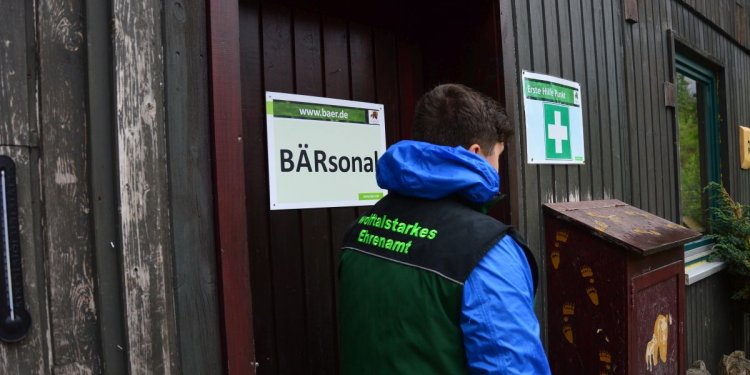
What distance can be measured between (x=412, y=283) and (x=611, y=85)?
284 cm

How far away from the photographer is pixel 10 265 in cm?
125

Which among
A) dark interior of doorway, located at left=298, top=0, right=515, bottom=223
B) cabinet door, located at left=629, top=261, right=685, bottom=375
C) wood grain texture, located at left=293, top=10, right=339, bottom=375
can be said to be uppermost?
dark interior of doorway, located at left=298, top=0, right=515, bottom=223

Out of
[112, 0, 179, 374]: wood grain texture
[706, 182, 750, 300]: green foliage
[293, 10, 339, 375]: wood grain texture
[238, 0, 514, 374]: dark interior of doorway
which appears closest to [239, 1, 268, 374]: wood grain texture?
[238, 0, 514, 374]: dark interior of doorway

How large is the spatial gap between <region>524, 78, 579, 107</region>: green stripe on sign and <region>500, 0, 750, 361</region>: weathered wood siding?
0.08 metres

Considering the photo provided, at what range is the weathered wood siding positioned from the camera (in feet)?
9.25

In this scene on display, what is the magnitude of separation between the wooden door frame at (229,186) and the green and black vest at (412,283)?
1.12ft

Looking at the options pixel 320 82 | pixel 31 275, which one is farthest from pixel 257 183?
pixel 31 275

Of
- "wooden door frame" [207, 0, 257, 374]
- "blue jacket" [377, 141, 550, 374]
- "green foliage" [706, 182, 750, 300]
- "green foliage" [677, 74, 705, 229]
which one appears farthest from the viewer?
"green foliage" [677, 74, 705, 229]

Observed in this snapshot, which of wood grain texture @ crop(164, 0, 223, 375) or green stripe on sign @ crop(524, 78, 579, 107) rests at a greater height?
green stripe on sign @ crop(524, 78, 579, 107)

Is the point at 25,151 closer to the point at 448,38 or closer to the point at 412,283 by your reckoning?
the point at 412,283

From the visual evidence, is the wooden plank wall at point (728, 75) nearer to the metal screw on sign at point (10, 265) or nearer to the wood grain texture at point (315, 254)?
the wood grain texture at point (315, 254)

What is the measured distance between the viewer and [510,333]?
121 centimetres

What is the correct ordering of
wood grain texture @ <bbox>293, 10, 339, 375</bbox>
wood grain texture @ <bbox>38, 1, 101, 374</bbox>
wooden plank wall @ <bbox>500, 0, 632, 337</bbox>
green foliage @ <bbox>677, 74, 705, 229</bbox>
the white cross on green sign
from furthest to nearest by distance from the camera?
green foliage @ <bbox>677, 74, 705, 229</bbox>
the white cross on green sign
wooden plank wall @ <bbox>500, 0, 632, 337</bbox>
wood grain texture @ <bbox>293, 10, 339, 375</bbox>
wood grain texture @ <bbox>38, 1, 101, 374</bbox>

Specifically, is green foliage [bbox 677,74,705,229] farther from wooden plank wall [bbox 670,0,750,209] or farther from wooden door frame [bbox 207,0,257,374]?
wooden door frame [bbox 207,0,257,374]
